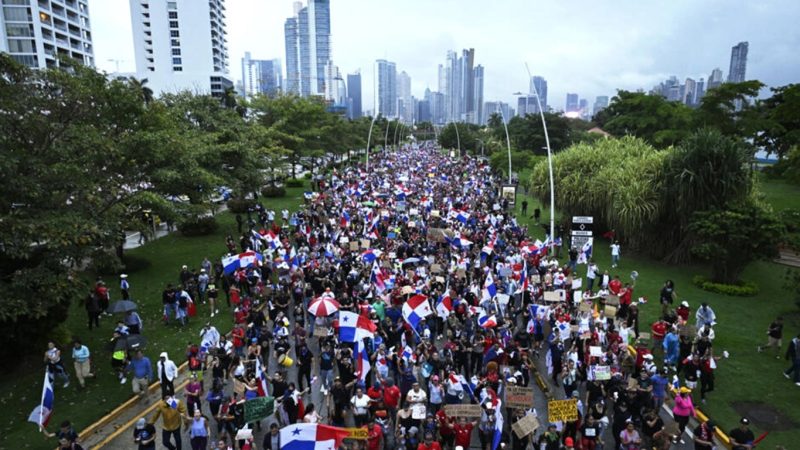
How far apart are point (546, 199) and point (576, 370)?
2379cm

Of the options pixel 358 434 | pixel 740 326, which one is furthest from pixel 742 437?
pixel 740 326

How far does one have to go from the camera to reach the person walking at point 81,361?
13.8 metres

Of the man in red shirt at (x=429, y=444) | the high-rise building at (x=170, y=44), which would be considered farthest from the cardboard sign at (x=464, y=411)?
the high-rise building at (x=170, y=44)

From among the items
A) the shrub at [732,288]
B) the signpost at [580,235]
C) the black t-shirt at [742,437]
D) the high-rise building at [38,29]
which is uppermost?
the high-rise building at [38,29]

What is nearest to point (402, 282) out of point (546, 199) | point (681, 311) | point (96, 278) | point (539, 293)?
point (539, 293)

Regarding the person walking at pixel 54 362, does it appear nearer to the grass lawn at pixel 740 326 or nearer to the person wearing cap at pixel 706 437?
the person wearing cap at pixel 706 437

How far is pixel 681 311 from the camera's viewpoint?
16594mm

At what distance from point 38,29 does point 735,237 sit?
8545 cm

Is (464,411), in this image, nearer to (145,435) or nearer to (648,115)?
(145,435)

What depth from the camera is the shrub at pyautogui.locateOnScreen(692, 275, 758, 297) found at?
74.6 ft

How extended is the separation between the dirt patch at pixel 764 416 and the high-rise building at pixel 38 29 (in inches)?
2931

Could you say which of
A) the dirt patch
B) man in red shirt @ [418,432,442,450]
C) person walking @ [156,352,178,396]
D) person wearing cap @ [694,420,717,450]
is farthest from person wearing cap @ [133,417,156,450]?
the dirt patch

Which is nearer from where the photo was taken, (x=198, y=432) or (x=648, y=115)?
(x=198, y=432)

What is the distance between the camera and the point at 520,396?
1091cm
